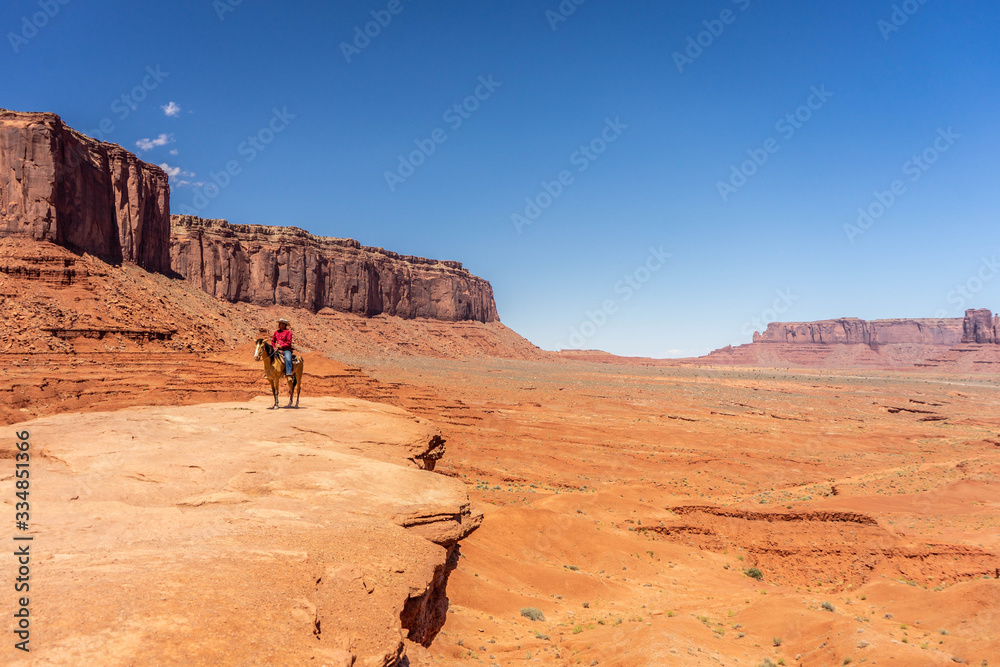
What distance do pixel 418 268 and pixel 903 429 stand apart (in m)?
99.2

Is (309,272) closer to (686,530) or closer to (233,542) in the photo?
(686,530)

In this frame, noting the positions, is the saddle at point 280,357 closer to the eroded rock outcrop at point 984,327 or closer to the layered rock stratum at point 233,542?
the layered rock stratum at point 233,542

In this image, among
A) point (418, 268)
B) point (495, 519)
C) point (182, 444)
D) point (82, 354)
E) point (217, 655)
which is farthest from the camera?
point (418, 268)

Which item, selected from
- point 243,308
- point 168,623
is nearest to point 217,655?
point 168,623

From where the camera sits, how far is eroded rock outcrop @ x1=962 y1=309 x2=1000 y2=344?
139 metres

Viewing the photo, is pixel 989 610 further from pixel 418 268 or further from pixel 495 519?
pixel 418 268

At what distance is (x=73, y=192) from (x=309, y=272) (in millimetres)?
52439

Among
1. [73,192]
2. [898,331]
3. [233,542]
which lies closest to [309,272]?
[73,192]

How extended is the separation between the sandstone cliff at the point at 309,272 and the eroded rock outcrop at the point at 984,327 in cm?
13578

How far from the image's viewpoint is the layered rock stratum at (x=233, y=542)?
11.0ft

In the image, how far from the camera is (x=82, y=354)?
29797 millimetres

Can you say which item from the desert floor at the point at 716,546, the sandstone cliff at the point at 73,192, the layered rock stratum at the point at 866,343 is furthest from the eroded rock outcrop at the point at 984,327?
the sandstone cliff at the point at 73,192

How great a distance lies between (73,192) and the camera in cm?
4181

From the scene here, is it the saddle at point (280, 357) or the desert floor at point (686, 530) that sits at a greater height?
the saddle at point (280, 357)
